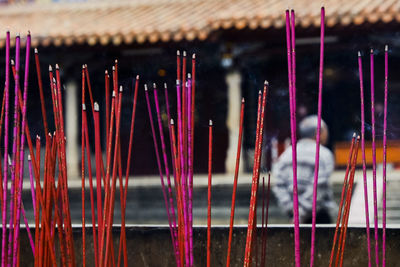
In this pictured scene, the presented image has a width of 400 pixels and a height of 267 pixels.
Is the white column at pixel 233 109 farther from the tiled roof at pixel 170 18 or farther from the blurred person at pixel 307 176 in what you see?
the blurred person at pixel 307 176

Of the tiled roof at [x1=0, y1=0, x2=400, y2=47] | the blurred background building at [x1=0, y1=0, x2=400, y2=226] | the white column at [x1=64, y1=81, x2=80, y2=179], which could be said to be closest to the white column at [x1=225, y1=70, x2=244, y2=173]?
the blurred background building at [x1=0, y1=0, x2=400, y2=226]

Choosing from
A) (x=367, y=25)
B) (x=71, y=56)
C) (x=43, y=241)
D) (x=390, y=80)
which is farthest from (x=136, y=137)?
(x=43, y=241)

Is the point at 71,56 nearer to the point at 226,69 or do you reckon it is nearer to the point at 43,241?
the point at 226,69

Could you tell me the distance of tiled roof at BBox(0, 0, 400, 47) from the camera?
4312 millimetres

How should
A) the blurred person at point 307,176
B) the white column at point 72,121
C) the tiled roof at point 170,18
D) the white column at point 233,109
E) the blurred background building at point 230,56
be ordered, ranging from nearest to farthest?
the blurred person at point 307,176
the tiled roof at point 170,18
the blurred background building at point 230,56
the white column at point 233,109
the white column at point 72,121

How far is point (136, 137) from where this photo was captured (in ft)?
13.3

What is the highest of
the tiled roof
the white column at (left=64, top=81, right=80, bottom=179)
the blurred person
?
the tiled roof

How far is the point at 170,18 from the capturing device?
17.1ft

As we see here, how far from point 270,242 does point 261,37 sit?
4102 mm

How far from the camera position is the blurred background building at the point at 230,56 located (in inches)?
177

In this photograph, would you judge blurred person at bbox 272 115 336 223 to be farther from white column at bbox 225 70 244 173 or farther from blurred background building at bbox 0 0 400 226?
white column at bbox 225 70 244 173

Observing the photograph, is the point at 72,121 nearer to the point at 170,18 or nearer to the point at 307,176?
the point at 170,18

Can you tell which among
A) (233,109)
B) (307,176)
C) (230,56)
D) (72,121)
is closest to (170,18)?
(230,56)

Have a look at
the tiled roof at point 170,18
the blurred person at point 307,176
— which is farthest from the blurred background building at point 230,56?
the blurred person at point 307,176
